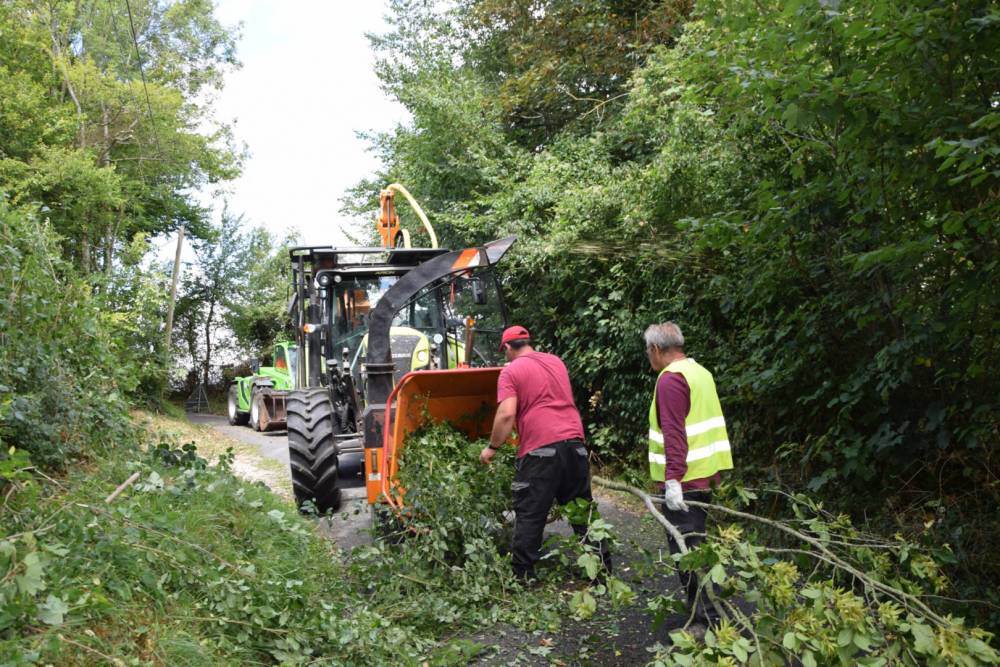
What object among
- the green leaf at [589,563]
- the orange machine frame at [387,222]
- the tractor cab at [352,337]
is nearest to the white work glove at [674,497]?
the green leaf at [589,563]

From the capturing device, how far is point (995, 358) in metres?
4.44

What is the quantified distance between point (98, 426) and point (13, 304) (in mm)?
1375

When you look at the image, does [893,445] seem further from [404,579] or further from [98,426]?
[98,426]

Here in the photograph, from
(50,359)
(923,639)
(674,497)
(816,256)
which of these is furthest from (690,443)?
(50,359)

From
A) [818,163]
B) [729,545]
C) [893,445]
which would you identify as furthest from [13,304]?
[893,445]

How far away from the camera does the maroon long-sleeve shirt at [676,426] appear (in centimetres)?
453

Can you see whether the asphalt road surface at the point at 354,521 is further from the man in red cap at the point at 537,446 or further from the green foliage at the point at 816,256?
the green foliage at the point at 816,256

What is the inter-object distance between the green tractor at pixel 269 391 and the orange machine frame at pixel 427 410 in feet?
34.9

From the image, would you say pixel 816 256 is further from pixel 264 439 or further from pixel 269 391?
pixel 269 391

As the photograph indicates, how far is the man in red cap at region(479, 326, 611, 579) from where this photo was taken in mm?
5441

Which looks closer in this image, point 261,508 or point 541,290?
point 261,508

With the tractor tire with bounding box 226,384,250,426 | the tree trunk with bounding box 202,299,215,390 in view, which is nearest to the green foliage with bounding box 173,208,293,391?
the tree trunk with bounding box 202,299,215,390

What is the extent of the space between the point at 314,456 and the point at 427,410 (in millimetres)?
1570

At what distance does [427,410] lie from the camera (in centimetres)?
629
